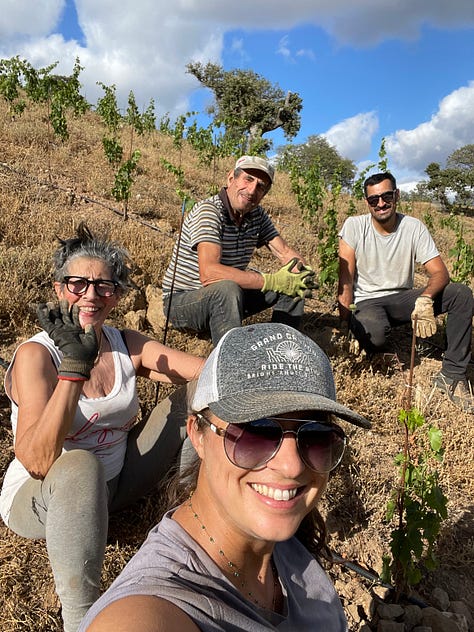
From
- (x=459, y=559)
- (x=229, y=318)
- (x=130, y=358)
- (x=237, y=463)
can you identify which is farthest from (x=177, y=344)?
(x=237, y=463)

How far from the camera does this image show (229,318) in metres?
3.17

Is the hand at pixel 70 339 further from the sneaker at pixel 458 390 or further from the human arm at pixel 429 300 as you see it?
the sneaker at pixel 458 390

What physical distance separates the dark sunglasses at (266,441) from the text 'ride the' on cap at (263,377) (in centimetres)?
5

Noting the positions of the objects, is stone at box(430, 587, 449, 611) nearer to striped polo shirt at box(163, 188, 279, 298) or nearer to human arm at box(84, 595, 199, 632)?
human arm at box(84, 595, 199, 632)

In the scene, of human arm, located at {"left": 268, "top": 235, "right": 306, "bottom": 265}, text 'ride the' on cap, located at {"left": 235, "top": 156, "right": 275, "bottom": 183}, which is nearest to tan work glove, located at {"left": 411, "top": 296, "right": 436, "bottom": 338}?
human arm, located at {"left": 268, "top": 235, "right": 306, "bottom": 265}

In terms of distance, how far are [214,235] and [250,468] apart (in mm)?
2456

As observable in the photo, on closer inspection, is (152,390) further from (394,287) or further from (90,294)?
(394,287)

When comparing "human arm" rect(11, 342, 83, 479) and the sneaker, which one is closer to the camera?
"human arm" rect(11, 342, 83, 479)

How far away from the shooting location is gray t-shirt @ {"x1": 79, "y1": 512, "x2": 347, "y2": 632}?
2.76 ft

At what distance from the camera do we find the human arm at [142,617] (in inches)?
29.1

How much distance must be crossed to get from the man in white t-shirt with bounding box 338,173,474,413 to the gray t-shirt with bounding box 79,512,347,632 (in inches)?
112

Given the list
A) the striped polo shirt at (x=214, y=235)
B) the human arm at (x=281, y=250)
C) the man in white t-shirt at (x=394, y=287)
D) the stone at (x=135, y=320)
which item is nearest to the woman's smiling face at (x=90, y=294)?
the striped polo shirt at (x=214, y=235)

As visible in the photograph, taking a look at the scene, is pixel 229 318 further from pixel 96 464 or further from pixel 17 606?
pixel 17 606

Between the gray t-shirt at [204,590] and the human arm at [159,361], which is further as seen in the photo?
the human arm at [159,361]
